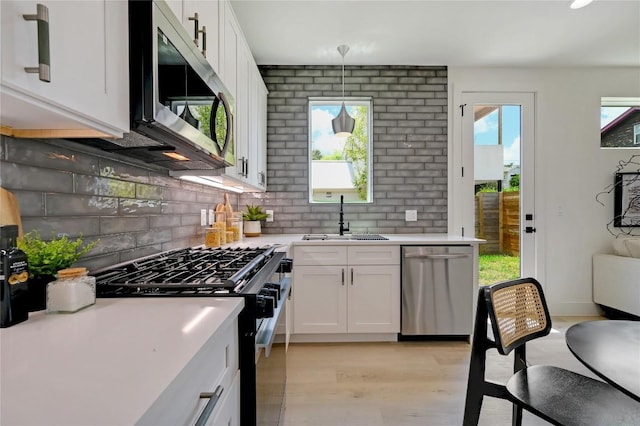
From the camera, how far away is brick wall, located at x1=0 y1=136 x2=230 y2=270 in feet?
3.16

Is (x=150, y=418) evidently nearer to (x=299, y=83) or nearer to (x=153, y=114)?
(x=153, y=114)

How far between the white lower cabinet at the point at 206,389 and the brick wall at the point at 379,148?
2.41m

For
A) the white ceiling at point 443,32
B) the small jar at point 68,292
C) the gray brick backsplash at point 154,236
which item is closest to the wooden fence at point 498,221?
the white ceiling at point 443,32

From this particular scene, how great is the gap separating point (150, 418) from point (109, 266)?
3.52 feet

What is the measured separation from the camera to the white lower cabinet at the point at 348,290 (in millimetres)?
2691

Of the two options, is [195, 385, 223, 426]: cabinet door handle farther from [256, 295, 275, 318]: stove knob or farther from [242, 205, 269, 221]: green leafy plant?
[242, 205, 269, 221]: green leafy plant

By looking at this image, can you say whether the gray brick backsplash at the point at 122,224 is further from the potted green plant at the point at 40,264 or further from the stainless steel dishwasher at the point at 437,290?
the stainless steel dishwasher at the point at 437,290

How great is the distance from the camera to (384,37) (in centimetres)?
275

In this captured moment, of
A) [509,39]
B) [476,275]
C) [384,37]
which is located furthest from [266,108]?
[476,275]

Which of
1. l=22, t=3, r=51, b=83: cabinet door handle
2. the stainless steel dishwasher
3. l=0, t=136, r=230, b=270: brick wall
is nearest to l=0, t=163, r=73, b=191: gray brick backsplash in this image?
l=0, t=136, r=230, b=270: brick wall

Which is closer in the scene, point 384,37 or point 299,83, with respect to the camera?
point 384,37

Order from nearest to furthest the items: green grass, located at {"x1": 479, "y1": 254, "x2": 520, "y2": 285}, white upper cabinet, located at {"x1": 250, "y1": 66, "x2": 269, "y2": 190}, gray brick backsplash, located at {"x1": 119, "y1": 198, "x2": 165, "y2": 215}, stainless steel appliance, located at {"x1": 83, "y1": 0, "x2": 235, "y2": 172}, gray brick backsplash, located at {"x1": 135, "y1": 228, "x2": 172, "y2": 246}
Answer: stainless steel appliance, located at {"x1": 83, "y1": 0, "x2": 235, "y2": 172} < gray brick backsplash, located at {"x1": 119, "y1": 198, "x2": 165, "y2": 215} < gray brick backsplash, located at {"x1": 135, "y1": 228, "x2": 172, "y2": 246} < white upper cabinet, located at {"x1": 250, "y1": 66, "x2": 269, "y2": 190} < green grass, located at {"x1": 479, "y1": 254, "x2": 520, "y2": 285}

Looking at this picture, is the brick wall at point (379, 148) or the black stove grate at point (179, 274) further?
the brick wall at point (379, 148)

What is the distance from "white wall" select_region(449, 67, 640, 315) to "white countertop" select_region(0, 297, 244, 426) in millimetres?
3567
